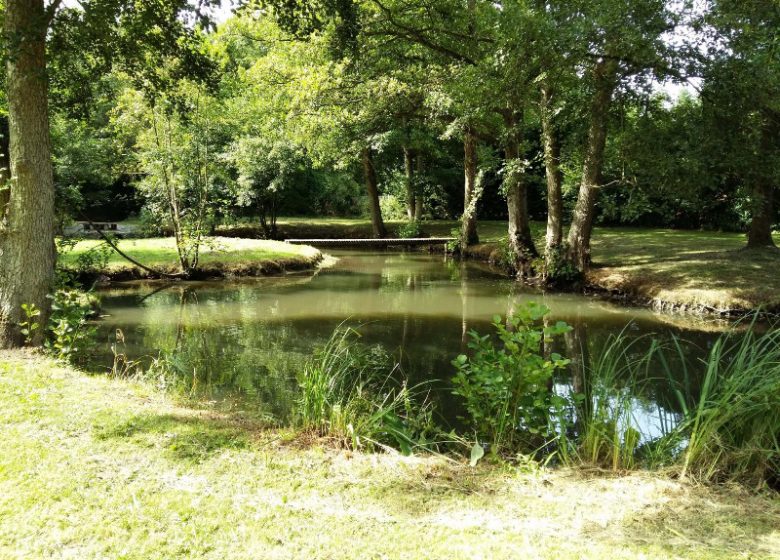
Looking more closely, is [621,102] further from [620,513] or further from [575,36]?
[620,513]

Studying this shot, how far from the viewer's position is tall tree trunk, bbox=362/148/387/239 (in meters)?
25.5

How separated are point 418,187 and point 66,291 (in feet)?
72.1

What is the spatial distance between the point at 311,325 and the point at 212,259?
6.92 metres

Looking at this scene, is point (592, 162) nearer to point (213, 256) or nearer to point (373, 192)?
point (213, 256)

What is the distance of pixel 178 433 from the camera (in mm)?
4152

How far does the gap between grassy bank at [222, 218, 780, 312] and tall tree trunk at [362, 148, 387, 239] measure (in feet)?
23.6

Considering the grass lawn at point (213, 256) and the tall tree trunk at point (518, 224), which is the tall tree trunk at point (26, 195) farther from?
the tall tree trunk at point (518, 224)

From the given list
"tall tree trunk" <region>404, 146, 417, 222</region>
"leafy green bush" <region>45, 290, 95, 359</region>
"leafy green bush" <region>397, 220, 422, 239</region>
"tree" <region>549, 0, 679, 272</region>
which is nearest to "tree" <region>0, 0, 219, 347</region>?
"leafy green bush" <region>45, 290, 95, 359</region>

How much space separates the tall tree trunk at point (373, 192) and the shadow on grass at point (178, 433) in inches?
833

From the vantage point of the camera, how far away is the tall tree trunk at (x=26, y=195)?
19.9 ft

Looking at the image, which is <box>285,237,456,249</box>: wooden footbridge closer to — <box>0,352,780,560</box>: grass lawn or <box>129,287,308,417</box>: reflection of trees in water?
<box>129,287,308,417</box>: reflection of trees in water

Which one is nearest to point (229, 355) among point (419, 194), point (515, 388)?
point (515, 388)

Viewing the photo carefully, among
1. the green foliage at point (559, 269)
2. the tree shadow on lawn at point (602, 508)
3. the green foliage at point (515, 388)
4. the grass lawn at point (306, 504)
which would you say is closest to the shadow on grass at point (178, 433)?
the grass lawn at point (306, 504)

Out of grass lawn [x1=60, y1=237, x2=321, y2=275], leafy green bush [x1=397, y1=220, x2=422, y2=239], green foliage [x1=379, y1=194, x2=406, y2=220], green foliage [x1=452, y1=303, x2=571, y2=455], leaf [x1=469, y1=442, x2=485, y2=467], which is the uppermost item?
green foliage [x1=379, y1=194, x2=406, y2=220]
